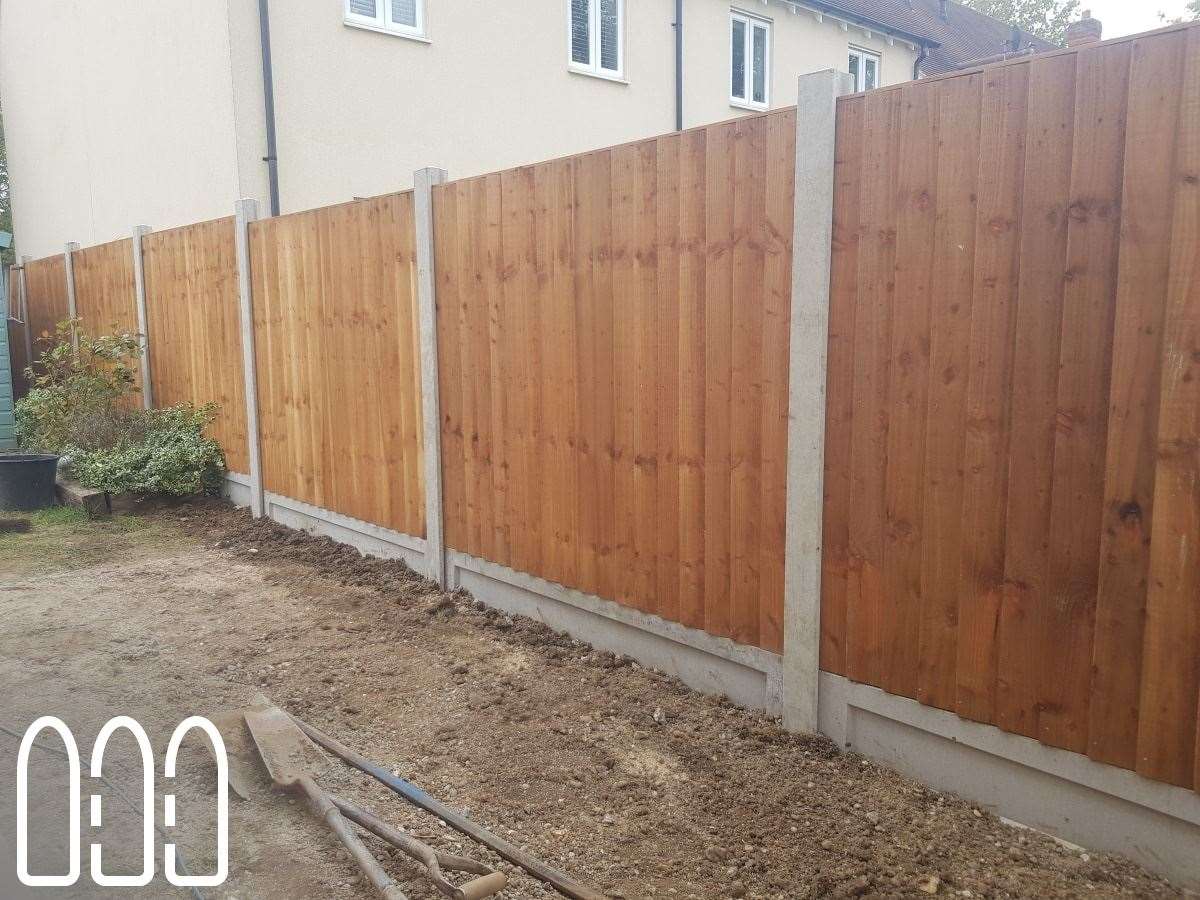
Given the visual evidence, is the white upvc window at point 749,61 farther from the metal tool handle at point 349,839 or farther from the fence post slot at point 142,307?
the metal tool handle at point 349,839

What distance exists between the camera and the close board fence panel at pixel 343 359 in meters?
5.79

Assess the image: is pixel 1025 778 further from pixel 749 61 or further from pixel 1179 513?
pixel 749 61

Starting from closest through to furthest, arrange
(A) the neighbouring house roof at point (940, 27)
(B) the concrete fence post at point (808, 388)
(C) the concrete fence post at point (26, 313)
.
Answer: (B) the concrete fence post at point (808, 388) < (C) the concrete fence post at point (26, 313) < (A) the neighbouring house roof at point (940, 27)

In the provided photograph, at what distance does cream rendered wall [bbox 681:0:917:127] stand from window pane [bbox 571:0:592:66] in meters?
1.84

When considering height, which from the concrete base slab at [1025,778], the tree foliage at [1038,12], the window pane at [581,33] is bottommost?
the concrete base slab at [1025,778]

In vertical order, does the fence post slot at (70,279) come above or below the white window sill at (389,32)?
below

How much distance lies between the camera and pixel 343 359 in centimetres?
640

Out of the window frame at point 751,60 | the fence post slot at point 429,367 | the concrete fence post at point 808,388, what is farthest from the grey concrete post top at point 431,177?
the window frame at point 751,60

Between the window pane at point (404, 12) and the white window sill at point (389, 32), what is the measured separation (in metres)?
0.20

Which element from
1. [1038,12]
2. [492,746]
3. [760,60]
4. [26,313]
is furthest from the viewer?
[1038,12]

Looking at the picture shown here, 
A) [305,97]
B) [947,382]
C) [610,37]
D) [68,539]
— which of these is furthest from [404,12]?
[947,382]

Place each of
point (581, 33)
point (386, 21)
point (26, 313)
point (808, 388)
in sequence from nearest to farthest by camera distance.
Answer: point (808, 388) < point (386, 21) < point (26, 313) < point (581, 33)

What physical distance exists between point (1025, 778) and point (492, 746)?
1916 millimetres

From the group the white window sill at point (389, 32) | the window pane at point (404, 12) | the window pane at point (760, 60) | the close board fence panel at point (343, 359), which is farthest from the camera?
the window pane at point (760, 60)
